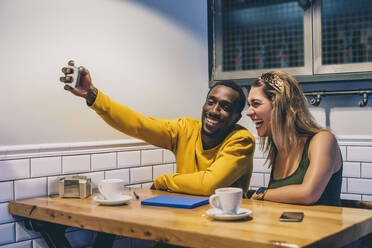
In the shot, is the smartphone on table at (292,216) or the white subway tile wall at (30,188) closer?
the smartphone on table at (292,216)

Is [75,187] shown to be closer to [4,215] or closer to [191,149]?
[4,215]

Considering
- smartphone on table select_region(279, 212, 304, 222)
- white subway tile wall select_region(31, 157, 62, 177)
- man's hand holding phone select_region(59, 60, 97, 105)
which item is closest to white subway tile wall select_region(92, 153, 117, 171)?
white subway tile wall select_region(31, 157, 62, 177)

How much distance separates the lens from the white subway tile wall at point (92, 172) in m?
1.97

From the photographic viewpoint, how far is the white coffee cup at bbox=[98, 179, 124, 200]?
68.6 inches

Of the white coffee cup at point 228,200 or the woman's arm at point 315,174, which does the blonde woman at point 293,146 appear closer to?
the woman's arm at point 315,174

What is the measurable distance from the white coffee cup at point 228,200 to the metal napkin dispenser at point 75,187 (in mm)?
781

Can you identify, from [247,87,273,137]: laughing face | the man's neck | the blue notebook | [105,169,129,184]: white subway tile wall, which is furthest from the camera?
[105,169,129,184]: white subway tile wall

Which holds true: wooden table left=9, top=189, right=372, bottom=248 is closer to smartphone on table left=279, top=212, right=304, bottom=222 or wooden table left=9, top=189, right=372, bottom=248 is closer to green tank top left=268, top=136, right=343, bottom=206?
smartphone on table left=279, top=212, right=304, bottom=222

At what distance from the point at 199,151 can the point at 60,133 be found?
2.43 feet

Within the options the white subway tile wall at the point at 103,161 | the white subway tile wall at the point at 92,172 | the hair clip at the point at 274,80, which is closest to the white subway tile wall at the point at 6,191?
the white subway tile wall at the point at 92,172

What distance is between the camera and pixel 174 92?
2.97 metres

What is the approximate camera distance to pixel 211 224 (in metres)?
1.36

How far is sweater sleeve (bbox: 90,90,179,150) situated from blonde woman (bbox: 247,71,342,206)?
49cm

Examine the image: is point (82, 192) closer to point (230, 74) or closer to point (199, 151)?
point (199, 151)
